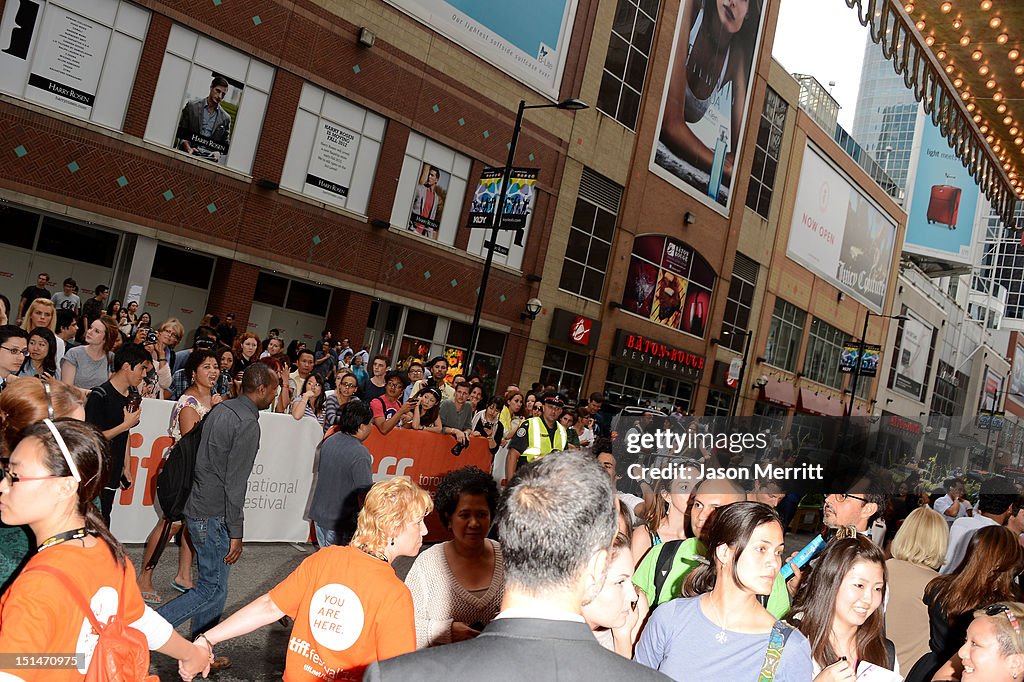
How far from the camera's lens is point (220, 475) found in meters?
5.78

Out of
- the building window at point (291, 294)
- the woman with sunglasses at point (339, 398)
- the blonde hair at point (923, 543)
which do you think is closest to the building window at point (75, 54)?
the building window at point (291, 294)

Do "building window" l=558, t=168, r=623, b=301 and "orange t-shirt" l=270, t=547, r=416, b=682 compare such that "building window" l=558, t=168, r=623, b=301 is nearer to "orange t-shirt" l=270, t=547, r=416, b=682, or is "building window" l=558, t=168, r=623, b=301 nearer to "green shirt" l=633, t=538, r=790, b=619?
"green shirt" l=633, t=538, r=790, b=619

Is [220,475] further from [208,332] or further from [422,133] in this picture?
[422,133]

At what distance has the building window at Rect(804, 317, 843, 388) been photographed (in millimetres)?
46000

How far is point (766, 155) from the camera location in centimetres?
3862

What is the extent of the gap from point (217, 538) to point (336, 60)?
17.4 metres

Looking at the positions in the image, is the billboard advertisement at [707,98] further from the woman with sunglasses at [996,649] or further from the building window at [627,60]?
the woman with sunglasses at [996,649]

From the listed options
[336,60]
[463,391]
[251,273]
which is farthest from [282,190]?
[463,391]

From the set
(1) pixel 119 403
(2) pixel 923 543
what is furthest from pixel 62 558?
(2) pixel 923 543

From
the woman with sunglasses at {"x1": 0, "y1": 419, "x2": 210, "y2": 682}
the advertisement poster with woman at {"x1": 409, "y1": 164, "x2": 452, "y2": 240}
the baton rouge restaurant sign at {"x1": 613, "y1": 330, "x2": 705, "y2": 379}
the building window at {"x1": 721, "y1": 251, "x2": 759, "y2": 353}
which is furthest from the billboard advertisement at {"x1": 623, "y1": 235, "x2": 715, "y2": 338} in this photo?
the woman with sunglasses at {"x1": 0, "y1": 419, "x2": 210, "y2": 682}

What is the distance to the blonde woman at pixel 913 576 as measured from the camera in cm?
513

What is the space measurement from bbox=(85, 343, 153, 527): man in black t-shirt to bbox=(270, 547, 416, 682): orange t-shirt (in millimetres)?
3591

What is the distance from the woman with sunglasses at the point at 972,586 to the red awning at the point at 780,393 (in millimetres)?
36320

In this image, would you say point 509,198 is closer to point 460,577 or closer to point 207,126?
point 207,126
